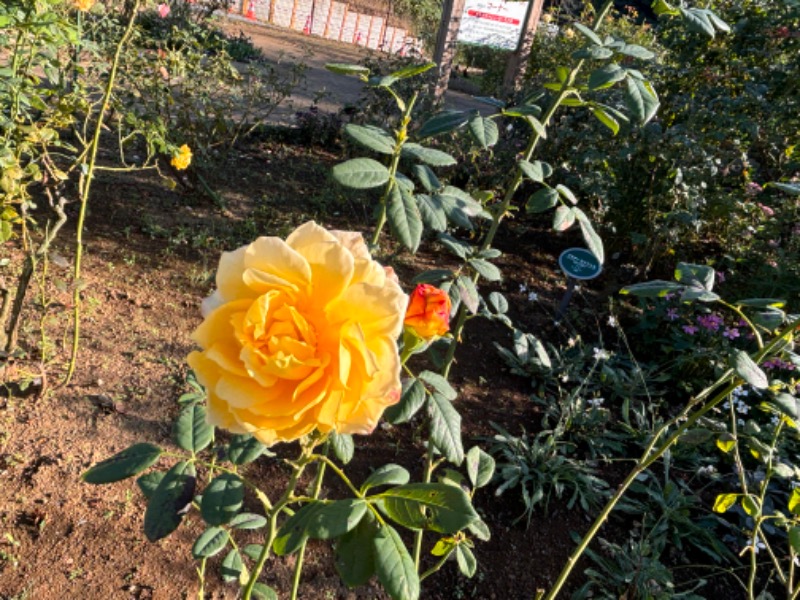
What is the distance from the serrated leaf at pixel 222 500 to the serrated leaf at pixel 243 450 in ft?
0.09

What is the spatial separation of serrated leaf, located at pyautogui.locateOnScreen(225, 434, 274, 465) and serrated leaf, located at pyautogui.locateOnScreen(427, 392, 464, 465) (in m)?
0.29

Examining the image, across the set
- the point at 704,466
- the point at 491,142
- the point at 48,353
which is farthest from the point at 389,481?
the point at 704,466

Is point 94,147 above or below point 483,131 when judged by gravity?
below

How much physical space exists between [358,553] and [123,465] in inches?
15.4

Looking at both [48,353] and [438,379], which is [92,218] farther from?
[438,379]

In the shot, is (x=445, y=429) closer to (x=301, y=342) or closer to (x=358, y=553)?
A: (x=358, y=553)

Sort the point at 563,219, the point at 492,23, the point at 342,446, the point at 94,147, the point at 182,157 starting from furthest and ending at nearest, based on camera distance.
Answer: the point at 492,23 → the point at 182,157 → the point at 94,147 → the point at 563,219 → the point at 342,446

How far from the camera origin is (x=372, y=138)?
1.10 metres

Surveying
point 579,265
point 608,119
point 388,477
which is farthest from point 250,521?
point 579,265

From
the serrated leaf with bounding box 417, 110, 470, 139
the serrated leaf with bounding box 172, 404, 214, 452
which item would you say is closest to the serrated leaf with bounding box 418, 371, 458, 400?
the serrated leaf with bounding box 172, 404, 214, 452

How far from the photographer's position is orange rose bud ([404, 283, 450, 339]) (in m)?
0.81

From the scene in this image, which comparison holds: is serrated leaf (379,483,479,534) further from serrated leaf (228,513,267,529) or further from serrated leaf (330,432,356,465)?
serrated leaf (228,513,267,529)

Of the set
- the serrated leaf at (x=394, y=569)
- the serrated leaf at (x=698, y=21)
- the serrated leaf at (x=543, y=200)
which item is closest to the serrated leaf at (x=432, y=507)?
the serrated leaf at (x=394, y=569)

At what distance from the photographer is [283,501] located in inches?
33.5
